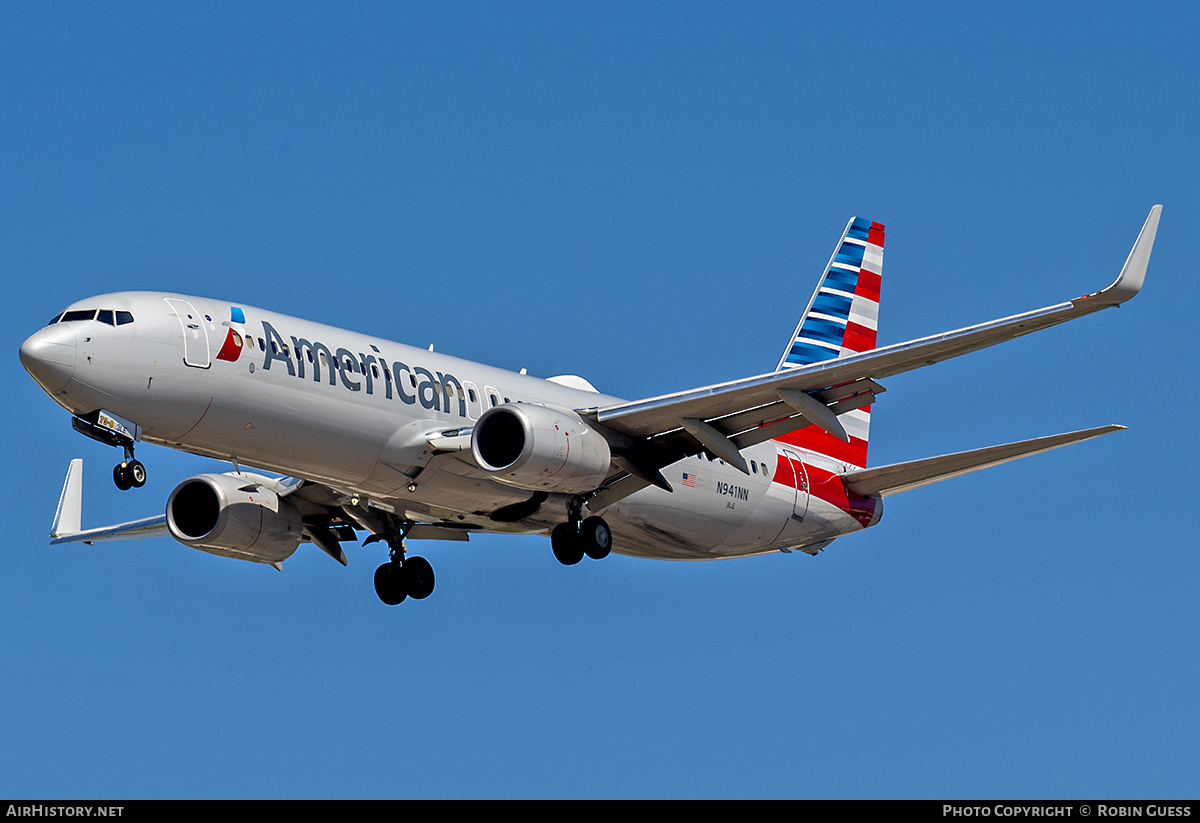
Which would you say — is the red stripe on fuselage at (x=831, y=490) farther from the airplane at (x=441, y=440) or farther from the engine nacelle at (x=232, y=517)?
the engine nacelle at (x=232, y=517)

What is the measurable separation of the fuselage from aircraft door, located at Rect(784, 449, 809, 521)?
Result: 1769 millimetres

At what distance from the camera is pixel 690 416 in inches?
1344

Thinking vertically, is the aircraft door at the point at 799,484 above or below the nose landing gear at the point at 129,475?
above

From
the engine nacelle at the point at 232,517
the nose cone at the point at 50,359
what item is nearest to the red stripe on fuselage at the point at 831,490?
the engine nacelle at the point at 232,517

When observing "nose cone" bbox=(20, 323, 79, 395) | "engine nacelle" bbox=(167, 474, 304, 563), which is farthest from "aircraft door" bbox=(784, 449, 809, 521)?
"nose cone" bbox=(20, 323, 79, 395)

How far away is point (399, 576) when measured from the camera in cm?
3800

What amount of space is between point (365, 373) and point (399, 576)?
730 cm

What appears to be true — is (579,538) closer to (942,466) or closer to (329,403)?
(329,403)

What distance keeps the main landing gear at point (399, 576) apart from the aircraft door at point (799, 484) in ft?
30.4

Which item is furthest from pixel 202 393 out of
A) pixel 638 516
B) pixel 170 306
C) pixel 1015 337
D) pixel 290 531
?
pixel 1015 337

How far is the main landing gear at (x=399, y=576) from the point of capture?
38.0 meters

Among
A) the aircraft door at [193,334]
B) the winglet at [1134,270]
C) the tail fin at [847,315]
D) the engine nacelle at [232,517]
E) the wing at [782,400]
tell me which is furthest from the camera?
the tail fin at [847,315]
